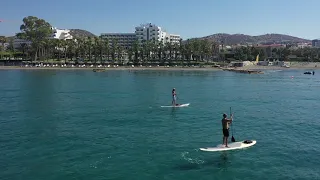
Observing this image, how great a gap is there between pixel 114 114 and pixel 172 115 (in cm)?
662

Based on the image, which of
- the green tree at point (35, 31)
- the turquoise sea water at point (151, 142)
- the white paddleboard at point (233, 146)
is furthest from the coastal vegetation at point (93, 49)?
the white paddleboard at point (233, 146)

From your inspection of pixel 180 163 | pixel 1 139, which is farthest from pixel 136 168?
pixel 1 139

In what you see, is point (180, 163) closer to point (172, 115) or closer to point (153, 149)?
point (153, 149)

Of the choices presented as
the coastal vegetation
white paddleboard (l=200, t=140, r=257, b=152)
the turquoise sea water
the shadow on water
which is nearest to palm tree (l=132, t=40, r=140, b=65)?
the coastal vegetation

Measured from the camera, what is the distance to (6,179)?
17.9m

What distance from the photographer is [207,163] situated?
20375 mm

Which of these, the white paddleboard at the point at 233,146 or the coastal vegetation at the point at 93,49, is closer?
the white paddleboard at the point at 233,146

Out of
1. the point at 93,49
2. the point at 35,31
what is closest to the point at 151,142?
the point at 93,49

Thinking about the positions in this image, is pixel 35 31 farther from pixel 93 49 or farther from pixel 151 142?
pixel 151 142

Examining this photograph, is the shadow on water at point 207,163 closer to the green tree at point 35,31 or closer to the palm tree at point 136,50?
the palm tree at point 136,50

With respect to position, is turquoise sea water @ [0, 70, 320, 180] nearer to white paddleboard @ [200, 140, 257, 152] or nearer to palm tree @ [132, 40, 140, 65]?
white paddleboard @ [200, 140, 257, 152]

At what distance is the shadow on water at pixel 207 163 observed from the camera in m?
19.6

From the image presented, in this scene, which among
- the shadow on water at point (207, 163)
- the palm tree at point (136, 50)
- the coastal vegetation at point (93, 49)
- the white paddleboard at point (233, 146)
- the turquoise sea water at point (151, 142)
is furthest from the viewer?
the palm tree at point (136, 50)

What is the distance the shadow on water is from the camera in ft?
64.4
